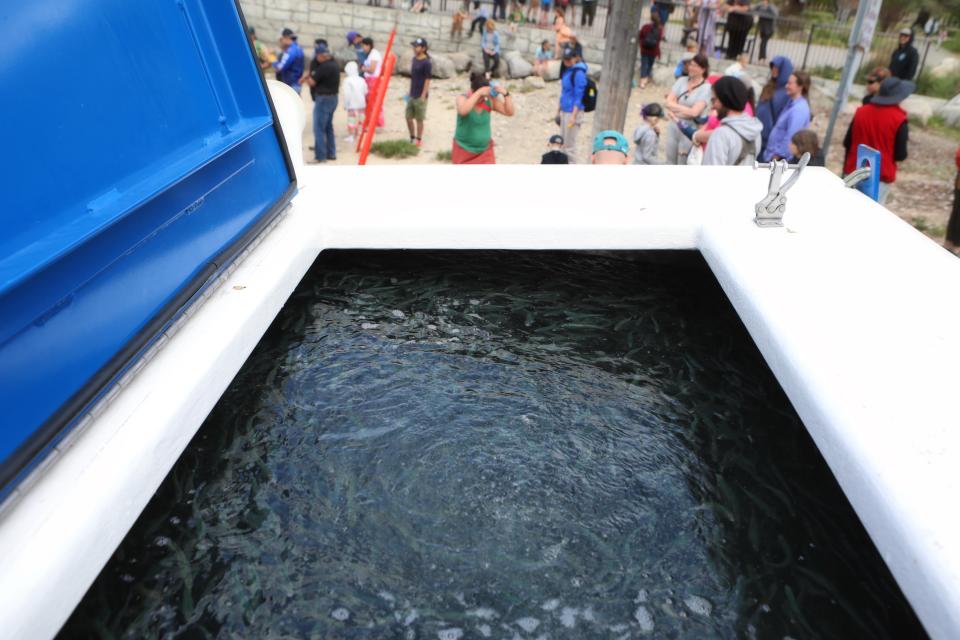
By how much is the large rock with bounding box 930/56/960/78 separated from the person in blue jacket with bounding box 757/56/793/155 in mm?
8518

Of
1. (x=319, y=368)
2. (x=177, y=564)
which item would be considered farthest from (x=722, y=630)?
(x=319, y=368)

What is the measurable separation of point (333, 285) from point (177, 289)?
3.21 feet

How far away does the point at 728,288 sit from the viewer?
8.57ft

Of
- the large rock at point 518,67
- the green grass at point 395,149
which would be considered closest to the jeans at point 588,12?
the large rock at point 518,67

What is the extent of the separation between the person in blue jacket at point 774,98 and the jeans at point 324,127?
535cm

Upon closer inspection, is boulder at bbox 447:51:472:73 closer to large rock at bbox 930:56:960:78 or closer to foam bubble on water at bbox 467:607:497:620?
large rock at bbox 930:56:960:78

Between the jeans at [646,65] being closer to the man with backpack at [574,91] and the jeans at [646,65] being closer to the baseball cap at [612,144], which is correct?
the man with backpack at [574,91]

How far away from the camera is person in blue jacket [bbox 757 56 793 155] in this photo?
6.53 metres

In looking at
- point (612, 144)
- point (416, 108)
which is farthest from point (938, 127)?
point (612, 144)

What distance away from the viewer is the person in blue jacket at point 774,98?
6.53 metres

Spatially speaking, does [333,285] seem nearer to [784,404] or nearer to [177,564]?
[177,564]

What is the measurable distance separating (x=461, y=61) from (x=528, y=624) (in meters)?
15.4

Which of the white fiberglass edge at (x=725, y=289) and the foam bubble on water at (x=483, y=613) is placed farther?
the foam bubble on water at (x=483, y=613)

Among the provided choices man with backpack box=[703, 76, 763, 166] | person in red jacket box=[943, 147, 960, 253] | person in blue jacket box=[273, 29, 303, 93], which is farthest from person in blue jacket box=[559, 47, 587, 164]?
person in blue jacket box=[273, 29, 303, 93]
